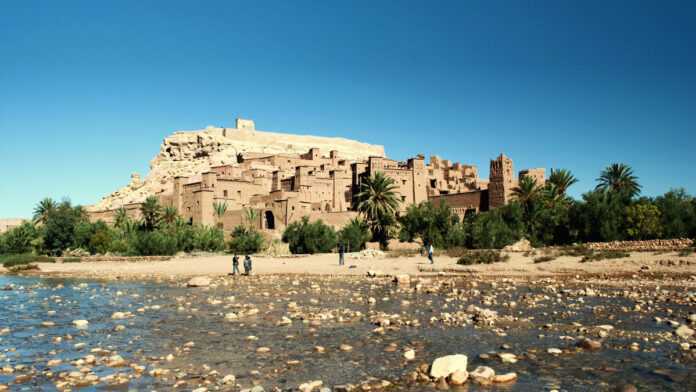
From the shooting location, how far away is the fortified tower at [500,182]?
48688 mm

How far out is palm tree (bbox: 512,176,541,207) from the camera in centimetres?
4794

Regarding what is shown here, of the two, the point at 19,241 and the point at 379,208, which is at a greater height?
the point at 379,208

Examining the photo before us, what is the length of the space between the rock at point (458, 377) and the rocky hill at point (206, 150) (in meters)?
73.2

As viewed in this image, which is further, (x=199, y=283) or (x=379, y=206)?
(x=379, y=206)

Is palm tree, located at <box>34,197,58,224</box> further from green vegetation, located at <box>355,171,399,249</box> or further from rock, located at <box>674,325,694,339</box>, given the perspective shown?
rock, located at <box>674,325,694,339</box>

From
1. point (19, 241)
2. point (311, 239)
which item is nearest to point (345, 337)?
point (311, 239)

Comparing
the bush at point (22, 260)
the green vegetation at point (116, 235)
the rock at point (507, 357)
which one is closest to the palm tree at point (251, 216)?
the green vegetation at point (116, 235)

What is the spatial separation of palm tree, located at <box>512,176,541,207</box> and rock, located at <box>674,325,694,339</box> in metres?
38.6

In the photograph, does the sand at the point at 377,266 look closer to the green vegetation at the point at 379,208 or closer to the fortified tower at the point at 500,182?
the green vegetation at the point at 379,208

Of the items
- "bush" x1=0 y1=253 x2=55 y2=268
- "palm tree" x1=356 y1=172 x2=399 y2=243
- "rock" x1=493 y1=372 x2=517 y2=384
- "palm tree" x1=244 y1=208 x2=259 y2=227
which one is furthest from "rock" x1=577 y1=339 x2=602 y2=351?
"palm tree" x1=244 y1=208 x2=259 y2=227

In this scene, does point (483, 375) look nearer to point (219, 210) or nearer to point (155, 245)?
point (155, 245)

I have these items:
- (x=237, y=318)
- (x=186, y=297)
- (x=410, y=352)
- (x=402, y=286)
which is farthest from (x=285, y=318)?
(x=402, y=286)

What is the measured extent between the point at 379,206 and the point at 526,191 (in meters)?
12.4

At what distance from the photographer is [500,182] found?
4897cm
